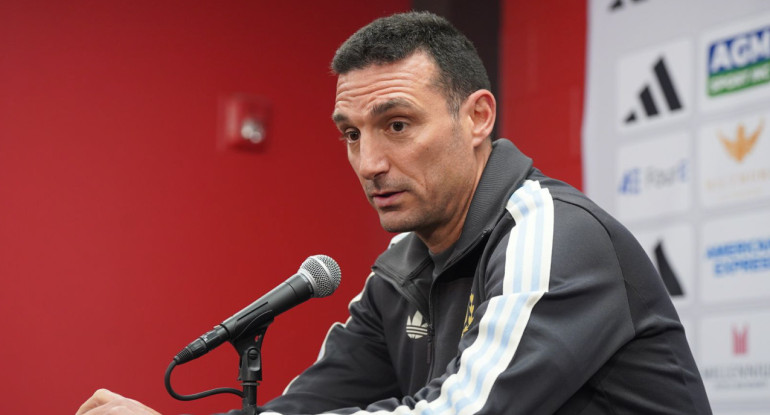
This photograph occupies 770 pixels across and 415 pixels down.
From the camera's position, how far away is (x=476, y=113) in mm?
1929

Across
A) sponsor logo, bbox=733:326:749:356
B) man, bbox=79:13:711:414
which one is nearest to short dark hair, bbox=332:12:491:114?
man, bbox=79:13:711:414

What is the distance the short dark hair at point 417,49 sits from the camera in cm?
185

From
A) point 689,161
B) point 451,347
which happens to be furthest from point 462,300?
point 689,161

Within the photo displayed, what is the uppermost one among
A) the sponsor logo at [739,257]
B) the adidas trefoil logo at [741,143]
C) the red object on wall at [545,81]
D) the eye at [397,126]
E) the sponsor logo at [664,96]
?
the red object on wall at [545,81]

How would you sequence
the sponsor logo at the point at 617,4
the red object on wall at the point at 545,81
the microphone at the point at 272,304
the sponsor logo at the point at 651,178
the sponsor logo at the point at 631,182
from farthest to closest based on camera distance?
the red object on wall at the point at 545,81, the sponsor logo at the point at 617,4, the sponsor logo at the point at 631,182, the sponsor logo at the point at 651,178, the microphone at the point at 272,304

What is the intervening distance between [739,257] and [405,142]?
4.62 ft

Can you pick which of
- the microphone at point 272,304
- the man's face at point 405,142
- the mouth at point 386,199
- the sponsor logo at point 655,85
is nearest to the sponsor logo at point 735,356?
the sponsor logo at point 655,85

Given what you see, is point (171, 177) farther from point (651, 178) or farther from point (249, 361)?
point (249, 361)

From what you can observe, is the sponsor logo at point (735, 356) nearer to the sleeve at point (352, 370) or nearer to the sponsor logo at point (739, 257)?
the sponsor logo at point (739, 257)

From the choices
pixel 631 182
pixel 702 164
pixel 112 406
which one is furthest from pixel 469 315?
pixel 631 182

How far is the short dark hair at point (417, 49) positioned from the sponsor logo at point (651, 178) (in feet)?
4.19

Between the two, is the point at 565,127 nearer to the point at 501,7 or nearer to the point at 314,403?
the point at 501,7

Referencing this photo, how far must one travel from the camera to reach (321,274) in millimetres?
1600

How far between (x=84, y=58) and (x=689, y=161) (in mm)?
2154
